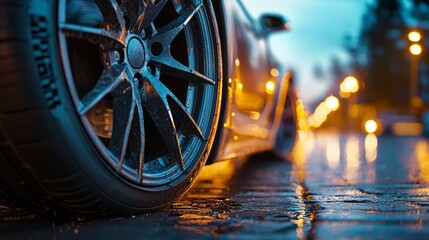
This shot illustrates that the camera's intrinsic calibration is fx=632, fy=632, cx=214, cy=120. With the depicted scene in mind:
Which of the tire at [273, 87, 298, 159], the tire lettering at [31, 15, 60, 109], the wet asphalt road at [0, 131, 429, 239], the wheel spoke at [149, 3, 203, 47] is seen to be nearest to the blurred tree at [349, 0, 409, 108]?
the tire at [273, 87, 298, 159]

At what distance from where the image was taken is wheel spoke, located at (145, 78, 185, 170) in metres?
3.33

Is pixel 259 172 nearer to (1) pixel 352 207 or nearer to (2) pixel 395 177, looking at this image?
(2) pixel 395 177

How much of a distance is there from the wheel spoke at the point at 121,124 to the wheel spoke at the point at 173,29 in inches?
18.8

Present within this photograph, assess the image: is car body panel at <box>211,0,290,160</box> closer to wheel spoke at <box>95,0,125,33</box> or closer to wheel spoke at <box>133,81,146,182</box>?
wheel spoke at <box>133,81,146,182</box>

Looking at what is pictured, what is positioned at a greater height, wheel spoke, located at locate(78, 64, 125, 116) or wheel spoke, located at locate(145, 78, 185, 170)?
wheel spoke, located at locate(78, 64, 125, 116)

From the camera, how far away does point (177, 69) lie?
3.52 m

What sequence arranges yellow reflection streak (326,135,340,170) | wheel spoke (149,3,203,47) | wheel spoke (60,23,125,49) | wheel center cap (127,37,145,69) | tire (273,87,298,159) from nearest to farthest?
1. wheel spoke (60,23,125,49)
2. wheel center cap (127,37,145,69)
3. wheel spoke (149,3,203,47)
4. yellow reflection streak (326,135,340,170)
5. tire (273,87,298,159)

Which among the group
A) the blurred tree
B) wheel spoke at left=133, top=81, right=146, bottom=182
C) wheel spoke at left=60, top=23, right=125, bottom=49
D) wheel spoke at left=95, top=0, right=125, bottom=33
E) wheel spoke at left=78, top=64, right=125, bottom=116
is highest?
the blurred tree

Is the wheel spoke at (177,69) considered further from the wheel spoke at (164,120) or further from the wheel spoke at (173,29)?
the wheel spoke at (164,120)

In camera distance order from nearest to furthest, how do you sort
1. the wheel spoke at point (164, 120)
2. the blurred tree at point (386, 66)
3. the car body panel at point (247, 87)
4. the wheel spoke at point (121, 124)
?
1. the wheel spoke at point (121, 124)
2. the wheel spoke at point (164, 120)
3. the car body panel at point (247, 87)
4. the blurred tree at point (386, 66)

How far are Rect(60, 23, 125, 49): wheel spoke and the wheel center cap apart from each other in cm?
11

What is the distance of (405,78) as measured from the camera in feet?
213

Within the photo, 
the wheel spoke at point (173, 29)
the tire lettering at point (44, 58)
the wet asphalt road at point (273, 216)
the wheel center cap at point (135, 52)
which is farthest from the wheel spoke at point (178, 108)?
the tire lettering at point (44, 58)

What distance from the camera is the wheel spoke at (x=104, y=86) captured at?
109 inches
